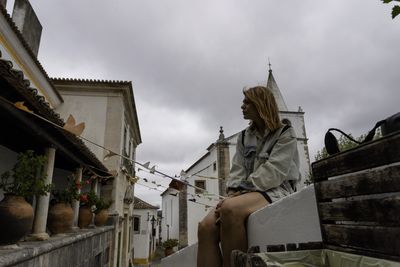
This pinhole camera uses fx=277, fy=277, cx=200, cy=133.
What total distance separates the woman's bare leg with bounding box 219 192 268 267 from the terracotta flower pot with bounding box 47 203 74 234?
3.87 meters

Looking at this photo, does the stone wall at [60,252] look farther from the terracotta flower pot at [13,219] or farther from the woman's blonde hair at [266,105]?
the woman's blonde hair at [266,105]

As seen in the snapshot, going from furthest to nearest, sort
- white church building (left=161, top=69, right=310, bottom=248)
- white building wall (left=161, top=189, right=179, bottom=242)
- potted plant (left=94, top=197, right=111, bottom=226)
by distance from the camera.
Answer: white building wall (left=161, top=189, right=179, bottom=242), white church building (left=161, top=69, right=310, bottom=248), potted plant (left=94, top=197, right=111, bottom=226)

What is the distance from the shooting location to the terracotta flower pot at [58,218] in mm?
Result: 4440

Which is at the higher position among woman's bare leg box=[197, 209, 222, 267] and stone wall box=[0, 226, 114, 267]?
woman's bare leg box=[197, 209, 222, 267]

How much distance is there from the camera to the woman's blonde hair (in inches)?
73.0

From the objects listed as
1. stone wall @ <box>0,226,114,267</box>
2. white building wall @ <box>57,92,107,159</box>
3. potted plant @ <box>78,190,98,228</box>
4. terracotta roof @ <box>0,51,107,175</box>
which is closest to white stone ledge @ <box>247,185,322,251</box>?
stone wall @ <box>0,226,114,267</box>

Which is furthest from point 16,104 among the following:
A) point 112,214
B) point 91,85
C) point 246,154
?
point 91,85

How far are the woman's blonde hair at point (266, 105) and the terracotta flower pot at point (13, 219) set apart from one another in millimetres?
2543

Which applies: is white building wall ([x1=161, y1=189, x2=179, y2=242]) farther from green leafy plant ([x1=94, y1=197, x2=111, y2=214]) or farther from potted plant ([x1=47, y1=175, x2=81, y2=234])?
potted plant ([x1=47, y1=175, x2=81, y2=234])

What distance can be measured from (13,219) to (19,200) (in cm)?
24

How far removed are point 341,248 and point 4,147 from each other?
5.40m

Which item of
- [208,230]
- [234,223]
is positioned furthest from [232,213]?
[208,230]

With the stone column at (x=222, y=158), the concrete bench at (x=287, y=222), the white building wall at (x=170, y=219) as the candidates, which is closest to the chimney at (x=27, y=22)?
the concrete bench at (x=287, y=222)

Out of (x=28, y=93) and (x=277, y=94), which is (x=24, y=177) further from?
(x=277, y=94)
